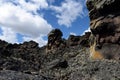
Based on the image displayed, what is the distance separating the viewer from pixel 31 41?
4867 inches

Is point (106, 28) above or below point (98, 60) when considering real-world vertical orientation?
above

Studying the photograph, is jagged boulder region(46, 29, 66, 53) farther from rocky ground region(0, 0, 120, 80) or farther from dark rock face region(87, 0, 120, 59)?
dark rock face region(87, 0, 120, 59)

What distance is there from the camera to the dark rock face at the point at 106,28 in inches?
1492

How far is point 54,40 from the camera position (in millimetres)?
112188

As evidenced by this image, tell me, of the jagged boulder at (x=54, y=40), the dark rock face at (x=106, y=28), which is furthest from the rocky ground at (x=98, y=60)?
the jagged boulder at (x=54, y=40)

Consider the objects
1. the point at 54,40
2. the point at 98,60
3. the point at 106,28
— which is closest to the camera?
the point at 98,60

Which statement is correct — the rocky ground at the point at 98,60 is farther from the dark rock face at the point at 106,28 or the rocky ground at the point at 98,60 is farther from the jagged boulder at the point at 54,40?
the jagged boulder at the point at 54,40

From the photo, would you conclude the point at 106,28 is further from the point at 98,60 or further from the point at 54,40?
the point at 54,40

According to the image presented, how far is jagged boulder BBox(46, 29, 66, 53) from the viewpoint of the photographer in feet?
358

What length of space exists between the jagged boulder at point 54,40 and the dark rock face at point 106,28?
65.8 metres

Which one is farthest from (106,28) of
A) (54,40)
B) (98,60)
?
(54,40)

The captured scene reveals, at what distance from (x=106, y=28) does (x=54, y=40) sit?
73.3 metres

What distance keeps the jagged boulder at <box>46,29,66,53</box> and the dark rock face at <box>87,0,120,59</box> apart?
216 feet

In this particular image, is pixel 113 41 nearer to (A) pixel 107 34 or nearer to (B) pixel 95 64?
(A) pixel 107 34
